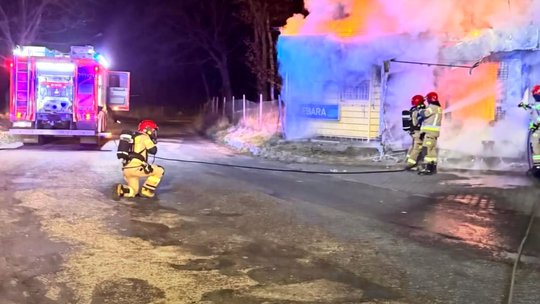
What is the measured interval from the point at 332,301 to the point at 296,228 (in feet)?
7.98

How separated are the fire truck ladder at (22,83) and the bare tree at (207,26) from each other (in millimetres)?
22631

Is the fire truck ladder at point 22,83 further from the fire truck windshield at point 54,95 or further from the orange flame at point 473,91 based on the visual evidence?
the orange flame at point 473,91

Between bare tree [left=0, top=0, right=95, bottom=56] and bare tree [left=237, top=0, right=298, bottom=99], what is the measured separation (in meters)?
8.22

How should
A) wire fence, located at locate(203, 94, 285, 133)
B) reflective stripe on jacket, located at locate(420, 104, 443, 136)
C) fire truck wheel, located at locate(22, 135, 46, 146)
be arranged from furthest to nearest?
wire fence, located at locate(203, 94, 285, 133), fire truck wheel, located at locate(22, 135, 46, 146), reflective stripe on jacket, located at locate(420, 104, 443, 136)

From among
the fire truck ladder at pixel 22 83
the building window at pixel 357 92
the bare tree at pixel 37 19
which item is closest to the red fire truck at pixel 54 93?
the fire truck ladder at pixel 22 83

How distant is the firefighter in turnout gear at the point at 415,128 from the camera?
37.7 ft

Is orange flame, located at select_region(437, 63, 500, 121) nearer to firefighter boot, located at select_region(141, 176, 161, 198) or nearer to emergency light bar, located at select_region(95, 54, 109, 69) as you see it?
firefighter boot, located at select_region(141, 176, 161, 198)

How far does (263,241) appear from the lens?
6.01m

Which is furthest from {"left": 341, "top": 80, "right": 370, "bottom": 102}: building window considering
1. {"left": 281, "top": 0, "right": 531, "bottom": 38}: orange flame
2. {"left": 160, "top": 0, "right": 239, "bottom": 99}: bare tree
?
{"left": 160, "top": 0, "right": 239, "bottom": 99}: bare tree

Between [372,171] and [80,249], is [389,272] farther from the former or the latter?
[372,171]

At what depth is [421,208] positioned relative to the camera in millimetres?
8070

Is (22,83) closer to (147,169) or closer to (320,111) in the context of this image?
(320,111)

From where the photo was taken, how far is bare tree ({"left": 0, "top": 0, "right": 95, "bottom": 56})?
27.2 metres

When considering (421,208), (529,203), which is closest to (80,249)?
(421,208)
